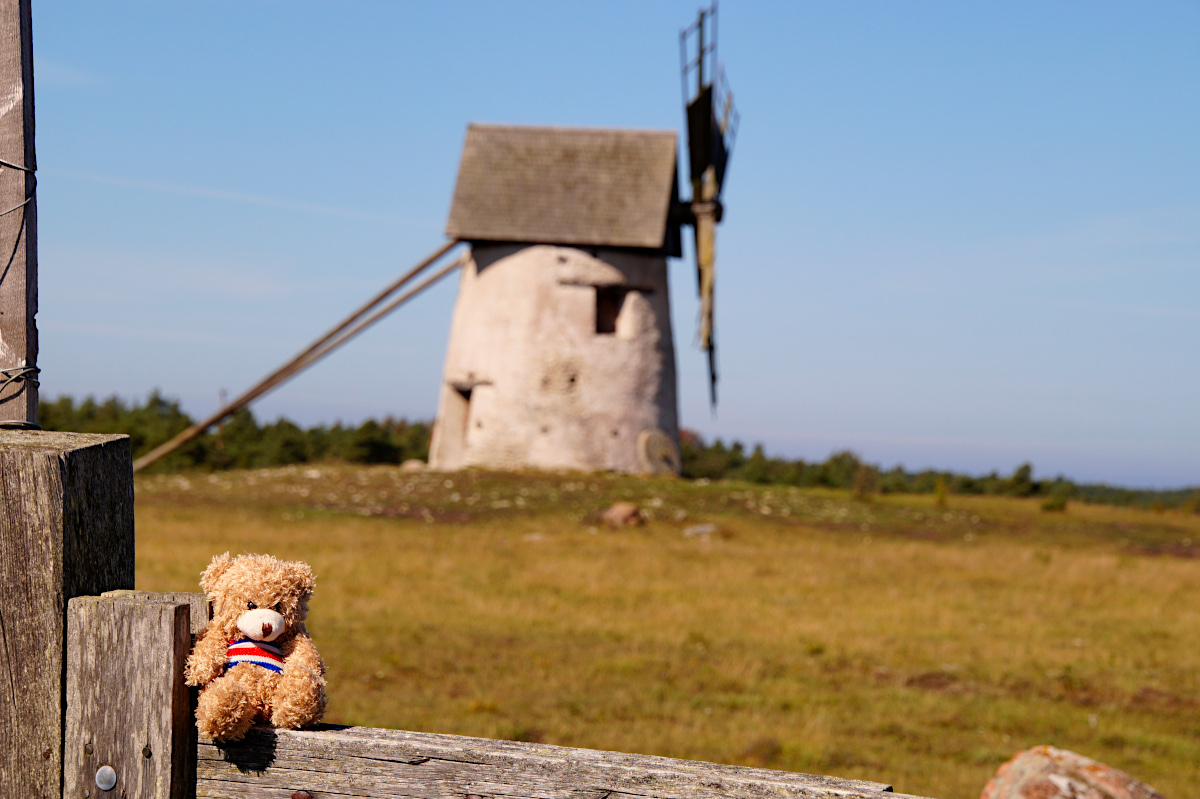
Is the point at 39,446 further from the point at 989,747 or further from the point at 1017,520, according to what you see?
the point at 1017,520

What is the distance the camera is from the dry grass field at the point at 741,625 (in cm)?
737

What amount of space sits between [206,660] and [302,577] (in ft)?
1.22

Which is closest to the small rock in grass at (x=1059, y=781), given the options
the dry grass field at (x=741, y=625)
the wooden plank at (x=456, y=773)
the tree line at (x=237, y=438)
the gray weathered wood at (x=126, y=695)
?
the wooden plank at (x=456, y=773)

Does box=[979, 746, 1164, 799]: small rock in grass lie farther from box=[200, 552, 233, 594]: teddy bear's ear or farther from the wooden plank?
box=[200, 552, 233, 594]: teddy bear's ear

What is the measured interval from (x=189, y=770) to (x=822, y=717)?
6.17 metres

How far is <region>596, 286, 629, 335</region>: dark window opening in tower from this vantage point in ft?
83.7

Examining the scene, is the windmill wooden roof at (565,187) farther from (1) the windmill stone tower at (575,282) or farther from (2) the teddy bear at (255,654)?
(2) the teddy bear at (255,654)

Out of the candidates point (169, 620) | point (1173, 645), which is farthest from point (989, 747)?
point (169, 620)

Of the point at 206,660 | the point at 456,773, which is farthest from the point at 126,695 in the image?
the point at 456,773

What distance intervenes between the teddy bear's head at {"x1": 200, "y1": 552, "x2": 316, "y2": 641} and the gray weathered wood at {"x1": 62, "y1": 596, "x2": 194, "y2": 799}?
20 cm

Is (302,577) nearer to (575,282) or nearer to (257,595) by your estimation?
(257,595)

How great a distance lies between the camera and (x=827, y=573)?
45.7 feet

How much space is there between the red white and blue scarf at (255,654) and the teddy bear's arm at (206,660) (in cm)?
3

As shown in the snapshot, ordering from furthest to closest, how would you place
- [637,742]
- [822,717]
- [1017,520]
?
[1017,520] → [822,717] → [637,742]
